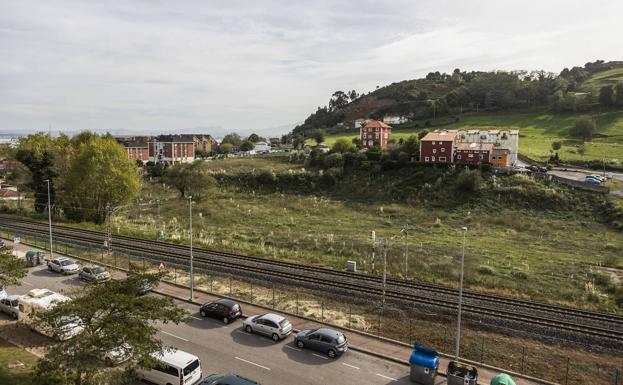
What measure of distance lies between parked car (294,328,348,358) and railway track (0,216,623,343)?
368 inches

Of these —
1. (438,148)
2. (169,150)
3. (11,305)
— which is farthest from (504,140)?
(169,150)

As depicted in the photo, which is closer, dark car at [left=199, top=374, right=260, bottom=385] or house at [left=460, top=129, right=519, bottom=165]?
dark car at [left=199, top=374, right=260, bottom=385]

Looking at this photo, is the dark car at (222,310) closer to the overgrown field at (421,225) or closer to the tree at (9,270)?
the tree at (9,270)

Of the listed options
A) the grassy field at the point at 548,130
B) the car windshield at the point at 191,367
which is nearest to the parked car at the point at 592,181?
the grassy field at the point at 548,130

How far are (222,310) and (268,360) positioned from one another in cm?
590

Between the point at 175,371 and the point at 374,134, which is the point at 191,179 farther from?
the point at 175,371

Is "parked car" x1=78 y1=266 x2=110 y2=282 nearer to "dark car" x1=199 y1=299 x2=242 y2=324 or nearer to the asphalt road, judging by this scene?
the asphalt road

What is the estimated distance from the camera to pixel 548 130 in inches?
4692

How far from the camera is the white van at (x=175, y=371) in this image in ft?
61.9

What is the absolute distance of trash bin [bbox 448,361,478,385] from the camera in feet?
60.6

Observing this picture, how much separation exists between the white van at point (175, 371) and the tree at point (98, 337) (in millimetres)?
2391

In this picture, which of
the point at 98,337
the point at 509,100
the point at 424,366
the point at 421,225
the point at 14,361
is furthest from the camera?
the point at 509,100

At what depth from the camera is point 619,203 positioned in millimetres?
58656

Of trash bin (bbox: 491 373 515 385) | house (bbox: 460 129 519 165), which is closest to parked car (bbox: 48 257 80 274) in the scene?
trash bin (bbox: 491 373 515 385)
